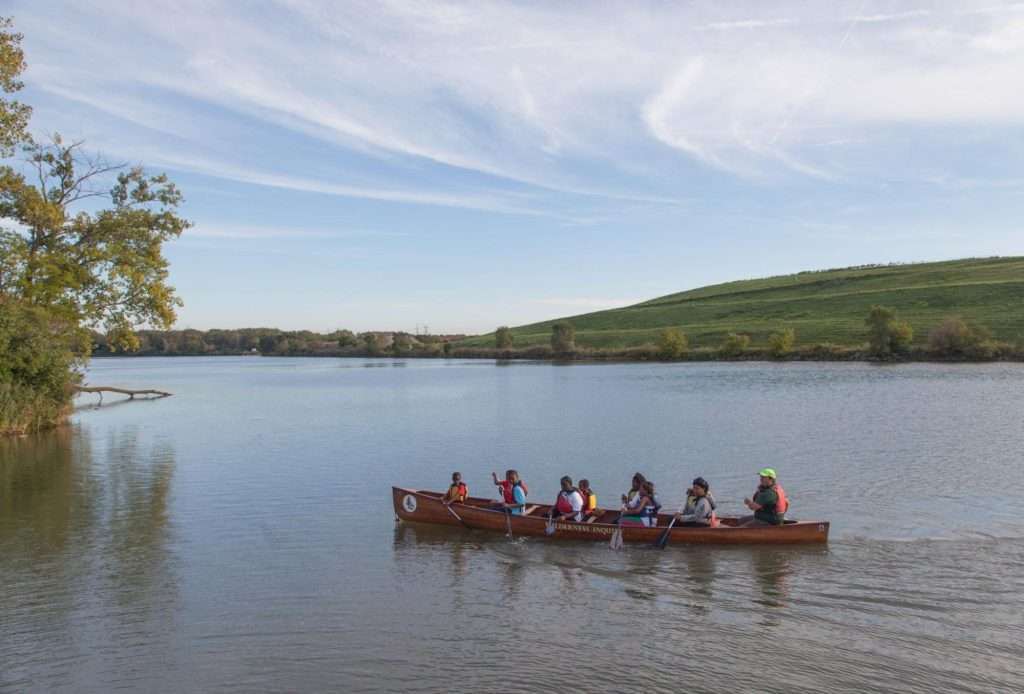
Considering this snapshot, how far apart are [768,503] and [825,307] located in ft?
392

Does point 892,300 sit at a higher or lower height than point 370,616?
higher

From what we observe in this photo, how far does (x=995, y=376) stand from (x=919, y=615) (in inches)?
2427

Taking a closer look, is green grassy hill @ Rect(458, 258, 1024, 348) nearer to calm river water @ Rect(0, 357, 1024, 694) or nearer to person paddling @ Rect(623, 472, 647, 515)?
calm river water @ Rect(0, 357, 1024, 694)

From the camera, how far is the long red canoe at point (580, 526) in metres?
18.1

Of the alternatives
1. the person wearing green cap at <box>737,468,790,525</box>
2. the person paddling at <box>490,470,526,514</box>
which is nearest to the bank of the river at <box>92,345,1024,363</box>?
the person wearing green cap at <box>737,468,790,525</box>

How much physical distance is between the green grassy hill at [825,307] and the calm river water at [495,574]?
73708 millimetres

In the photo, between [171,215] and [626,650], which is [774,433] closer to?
[626,650]

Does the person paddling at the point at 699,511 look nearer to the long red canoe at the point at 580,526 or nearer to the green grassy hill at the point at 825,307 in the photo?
the long red canoe at the point at 580,526

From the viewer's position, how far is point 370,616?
1415 centimetres

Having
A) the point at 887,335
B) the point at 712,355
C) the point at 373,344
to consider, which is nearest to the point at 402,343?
the point at 373,344

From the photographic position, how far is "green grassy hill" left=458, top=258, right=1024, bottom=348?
105375 millimetres

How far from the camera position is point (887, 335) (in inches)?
3578

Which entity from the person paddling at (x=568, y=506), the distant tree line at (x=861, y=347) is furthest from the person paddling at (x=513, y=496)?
the distant tree line at (x=861, y=347)

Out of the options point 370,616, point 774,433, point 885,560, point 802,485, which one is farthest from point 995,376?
point 370,616
